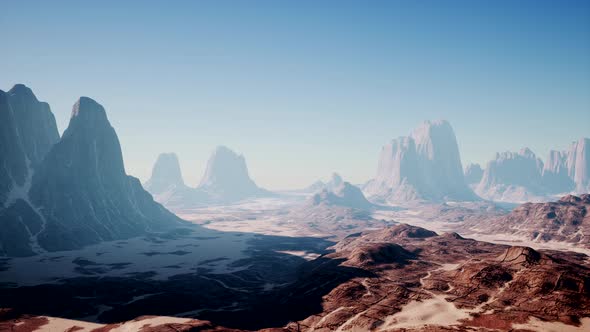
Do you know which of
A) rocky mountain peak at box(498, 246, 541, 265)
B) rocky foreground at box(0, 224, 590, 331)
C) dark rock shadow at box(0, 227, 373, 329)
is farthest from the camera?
rocky mountain peak at box(498, 246, 541, 265)

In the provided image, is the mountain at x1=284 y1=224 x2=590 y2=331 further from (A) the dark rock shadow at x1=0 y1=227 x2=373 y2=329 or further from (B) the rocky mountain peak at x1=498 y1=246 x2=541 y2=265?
(A) the dark rock shadow at x1=0 y1=227 x2=373 y2=329

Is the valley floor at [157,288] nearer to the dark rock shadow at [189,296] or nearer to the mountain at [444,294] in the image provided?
the dark rock shadow at [189,296]

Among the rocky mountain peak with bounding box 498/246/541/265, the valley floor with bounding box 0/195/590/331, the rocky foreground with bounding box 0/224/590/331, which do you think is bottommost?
the valley floor with bounding box 0/195/590/331

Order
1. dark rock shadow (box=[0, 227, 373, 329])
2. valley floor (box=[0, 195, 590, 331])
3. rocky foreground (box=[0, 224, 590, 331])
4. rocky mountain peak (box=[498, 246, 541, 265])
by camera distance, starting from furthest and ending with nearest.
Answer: rocky mountain peak (box=[498, 246, 541, 265]) < dark rock shadow (box=[0, 227, 373, 329]) < valley floor (box=[0, 195, 590, 331]) < rocky foreground (box=[0, 224, 590, 331])

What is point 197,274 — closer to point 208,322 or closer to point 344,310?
point 208,322

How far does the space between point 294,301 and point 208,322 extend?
27387 mm

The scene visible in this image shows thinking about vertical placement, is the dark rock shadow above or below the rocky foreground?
below

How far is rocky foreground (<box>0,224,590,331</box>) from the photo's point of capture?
7594cm

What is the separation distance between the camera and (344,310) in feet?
288

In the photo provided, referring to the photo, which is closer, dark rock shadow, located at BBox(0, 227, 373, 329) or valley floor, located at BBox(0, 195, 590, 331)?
valley floor, located at BBox(0, 195, 590, 331)

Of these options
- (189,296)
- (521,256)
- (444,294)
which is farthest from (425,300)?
(189,296)

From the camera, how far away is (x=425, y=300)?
3531 inches

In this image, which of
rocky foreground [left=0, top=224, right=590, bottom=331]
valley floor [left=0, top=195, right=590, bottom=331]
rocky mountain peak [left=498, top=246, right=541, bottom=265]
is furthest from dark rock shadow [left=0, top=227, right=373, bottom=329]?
rocky mountain peak [left=498, top=246, right=541, bottom=265]

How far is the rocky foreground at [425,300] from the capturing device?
2990 inches
